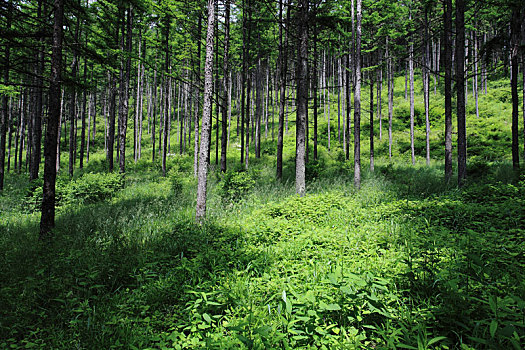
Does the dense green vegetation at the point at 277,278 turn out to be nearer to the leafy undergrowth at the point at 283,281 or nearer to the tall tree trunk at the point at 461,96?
the leafy undergrowth at the point at 283,281

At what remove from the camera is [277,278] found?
126 inches

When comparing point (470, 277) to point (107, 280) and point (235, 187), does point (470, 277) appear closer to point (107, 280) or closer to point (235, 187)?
point (107, 280)

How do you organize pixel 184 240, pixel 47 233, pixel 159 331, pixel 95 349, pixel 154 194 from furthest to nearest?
1. pixel 154 194
2. pixel 47 233
3. pixel 184 240
4. pixel 159 331
5. pixel 95 349

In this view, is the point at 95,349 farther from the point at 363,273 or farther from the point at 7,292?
the point at 363,273

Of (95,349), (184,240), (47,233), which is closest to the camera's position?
(95,349)

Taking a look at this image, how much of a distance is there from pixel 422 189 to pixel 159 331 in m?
10.8

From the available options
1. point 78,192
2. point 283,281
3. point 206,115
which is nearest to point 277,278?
point 283,281

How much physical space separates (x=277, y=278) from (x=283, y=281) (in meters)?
0.14

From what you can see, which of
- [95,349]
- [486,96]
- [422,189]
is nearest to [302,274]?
[95,349]

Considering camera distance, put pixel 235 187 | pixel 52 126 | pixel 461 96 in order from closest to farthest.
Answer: pixel 52 126 → pixel 461 96 → pixel 235 187

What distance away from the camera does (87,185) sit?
35.9 ft

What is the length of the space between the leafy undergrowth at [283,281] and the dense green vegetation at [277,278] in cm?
2

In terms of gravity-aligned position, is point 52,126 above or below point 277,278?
above

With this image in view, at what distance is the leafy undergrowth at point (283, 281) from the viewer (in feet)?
7.29
